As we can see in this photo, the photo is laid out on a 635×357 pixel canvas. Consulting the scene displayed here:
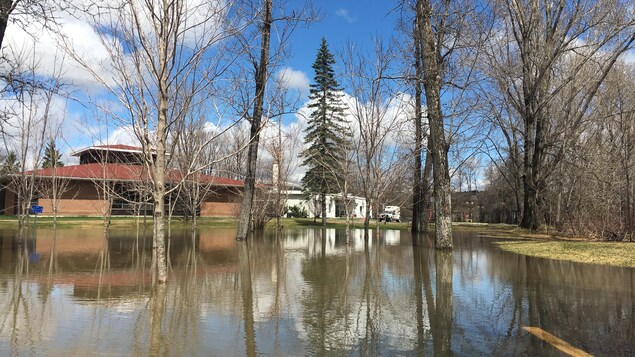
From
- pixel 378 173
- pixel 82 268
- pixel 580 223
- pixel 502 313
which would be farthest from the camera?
pixel 580 223

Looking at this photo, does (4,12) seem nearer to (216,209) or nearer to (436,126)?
(436,126)

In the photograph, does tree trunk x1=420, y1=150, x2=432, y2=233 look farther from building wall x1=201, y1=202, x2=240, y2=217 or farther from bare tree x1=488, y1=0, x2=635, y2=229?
building wall x1=201, y1=202, x2=240, y2=217

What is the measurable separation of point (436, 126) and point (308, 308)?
34.2 ft

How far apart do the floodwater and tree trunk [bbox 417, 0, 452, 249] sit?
11.6ft

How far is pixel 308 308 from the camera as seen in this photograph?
21.9ft

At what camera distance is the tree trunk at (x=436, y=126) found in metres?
15.3

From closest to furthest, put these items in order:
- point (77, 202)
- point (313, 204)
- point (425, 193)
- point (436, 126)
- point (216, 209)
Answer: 1. point (436, 126)
2. point (425, 193)
3. point (77, 202)
4. point (216, 209)
5. point (313, 204)

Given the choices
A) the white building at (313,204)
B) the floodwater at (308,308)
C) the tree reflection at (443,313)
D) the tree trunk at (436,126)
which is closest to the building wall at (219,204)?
the white building at (313,204)

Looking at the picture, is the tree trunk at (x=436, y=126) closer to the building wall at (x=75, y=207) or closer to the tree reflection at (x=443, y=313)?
the tree reflection at (x=443, y=313)

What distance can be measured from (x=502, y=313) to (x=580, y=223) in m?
16.6

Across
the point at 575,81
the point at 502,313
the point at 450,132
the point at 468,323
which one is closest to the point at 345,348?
the point at 468,323

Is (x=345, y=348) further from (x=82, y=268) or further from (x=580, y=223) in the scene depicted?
(x=580, y=223)

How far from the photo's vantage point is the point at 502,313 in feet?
21.3

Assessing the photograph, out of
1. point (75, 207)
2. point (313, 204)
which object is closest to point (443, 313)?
point (75, 207)
